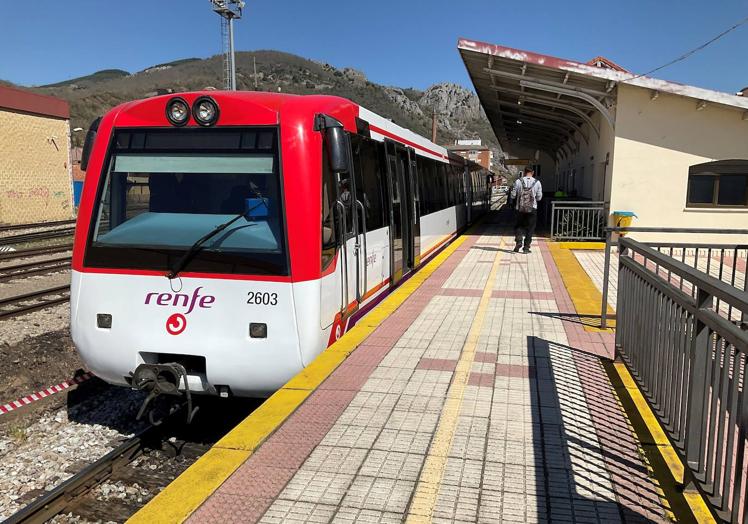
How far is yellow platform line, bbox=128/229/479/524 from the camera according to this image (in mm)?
2922

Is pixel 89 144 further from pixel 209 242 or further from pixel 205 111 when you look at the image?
pixel 209 242

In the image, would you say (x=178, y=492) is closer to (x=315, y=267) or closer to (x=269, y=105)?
(x=315, y=267)

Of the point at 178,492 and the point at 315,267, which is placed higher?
the point at 315,267

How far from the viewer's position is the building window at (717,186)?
46.0ft

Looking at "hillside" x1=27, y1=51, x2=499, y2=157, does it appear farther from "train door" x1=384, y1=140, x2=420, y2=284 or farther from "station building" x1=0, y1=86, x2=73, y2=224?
"train door" x1=384, y1=140, x2=420, y2=284

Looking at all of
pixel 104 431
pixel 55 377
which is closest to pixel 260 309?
pixel 104 431

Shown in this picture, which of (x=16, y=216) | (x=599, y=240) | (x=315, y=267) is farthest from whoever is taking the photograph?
(x=16, y=216)

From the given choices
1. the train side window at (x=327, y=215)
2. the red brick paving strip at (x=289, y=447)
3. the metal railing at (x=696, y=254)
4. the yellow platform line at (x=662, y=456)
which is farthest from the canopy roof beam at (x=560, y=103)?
the yellow platform line at (x=662, y=456)

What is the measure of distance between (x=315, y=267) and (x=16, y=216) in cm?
2648

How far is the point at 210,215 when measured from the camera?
4871 millimetres

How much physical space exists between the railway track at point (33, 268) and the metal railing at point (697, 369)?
1266 centimetres

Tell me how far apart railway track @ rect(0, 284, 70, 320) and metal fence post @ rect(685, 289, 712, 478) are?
976cm

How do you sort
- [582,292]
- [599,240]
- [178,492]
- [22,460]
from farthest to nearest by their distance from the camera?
[599,240] → [582,292] → [22,460] → [178,492]

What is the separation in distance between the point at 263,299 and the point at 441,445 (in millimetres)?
1829
